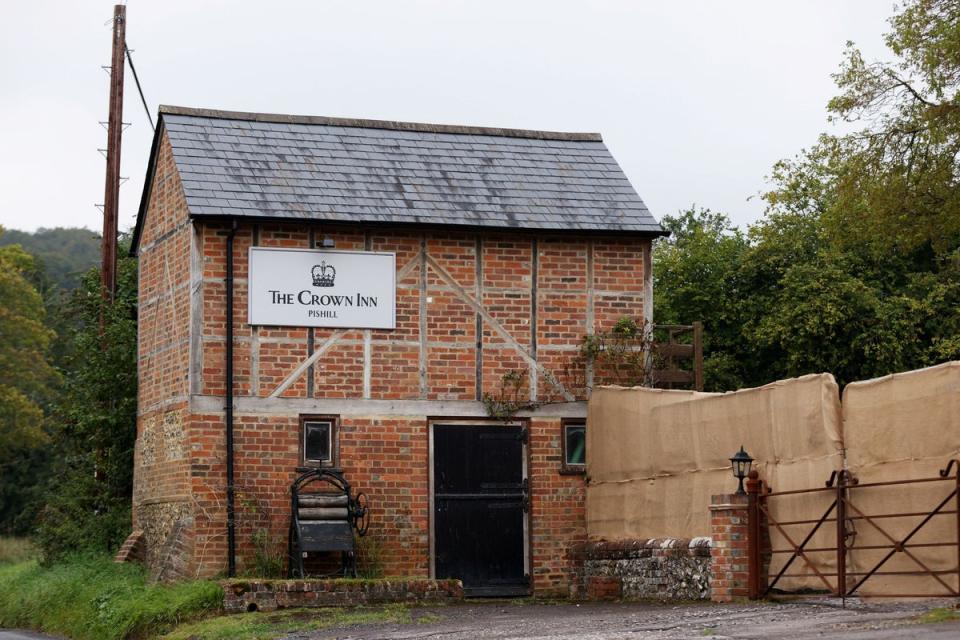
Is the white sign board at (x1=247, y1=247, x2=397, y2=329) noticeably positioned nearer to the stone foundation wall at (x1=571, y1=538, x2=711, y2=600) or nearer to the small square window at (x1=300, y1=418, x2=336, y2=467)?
the small square window at (x1=300, y1=418, x2=336, y2=467)

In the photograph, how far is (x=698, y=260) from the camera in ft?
111

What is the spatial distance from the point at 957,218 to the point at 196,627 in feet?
43.8

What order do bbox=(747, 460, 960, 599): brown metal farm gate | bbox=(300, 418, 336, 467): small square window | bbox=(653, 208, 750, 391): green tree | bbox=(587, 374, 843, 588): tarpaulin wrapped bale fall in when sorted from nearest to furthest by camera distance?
1. bbox=(747, 460, 960, 599): brown metal farm gate
2. bbox=(587, 374, 843, 588): tarpaulin wrapped bale
3. bbox=(300, 418, 336, 467): small square window
4. bbox=(653, 208, 750, 391): green tree

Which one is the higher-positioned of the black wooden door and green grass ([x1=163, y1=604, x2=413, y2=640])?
the black wooden door

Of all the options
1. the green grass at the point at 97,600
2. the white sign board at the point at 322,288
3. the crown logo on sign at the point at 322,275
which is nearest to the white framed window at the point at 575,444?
the white sign board at the point at 322,288

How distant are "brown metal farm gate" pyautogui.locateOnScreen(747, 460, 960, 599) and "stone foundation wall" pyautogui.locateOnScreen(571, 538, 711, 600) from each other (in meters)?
1.09

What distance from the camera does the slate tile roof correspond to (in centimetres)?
1877

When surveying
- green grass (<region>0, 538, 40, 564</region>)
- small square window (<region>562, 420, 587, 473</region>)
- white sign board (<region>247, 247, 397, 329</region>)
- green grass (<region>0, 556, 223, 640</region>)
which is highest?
white sign board (<region>247, 247, 397, 329</region>)

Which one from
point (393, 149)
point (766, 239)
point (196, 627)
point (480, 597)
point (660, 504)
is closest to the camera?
point (196, 627)

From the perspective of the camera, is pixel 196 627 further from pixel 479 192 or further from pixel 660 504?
pixel 479 192

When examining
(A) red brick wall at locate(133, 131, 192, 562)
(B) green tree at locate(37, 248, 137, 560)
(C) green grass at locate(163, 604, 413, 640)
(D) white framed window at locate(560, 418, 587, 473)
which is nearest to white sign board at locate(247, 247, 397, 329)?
(A) red brick wall at locate(133, 131, 192, 562)

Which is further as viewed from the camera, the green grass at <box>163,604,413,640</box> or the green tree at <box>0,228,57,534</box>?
the green tree at <box>0,228,57,534</box>

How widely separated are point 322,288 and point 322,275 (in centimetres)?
17

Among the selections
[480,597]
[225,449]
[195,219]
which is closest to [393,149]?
[195,219]
